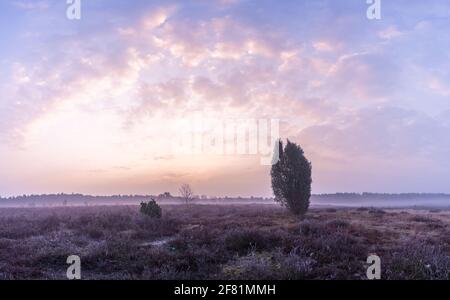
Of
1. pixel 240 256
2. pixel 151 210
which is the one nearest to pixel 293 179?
pixel 151 210

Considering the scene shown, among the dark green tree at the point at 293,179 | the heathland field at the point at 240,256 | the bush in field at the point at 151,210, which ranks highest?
the dark green tree at the point at 293,179

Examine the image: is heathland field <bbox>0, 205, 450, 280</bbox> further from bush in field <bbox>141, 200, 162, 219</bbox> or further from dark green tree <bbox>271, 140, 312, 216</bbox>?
dark green tree <bbox>271, 140, 312, 216</bbox>

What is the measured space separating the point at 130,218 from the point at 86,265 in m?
11.5

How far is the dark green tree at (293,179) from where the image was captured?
2711cm

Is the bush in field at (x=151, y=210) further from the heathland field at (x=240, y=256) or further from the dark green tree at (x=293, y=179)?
the dark green tree at (x=293, y=179)

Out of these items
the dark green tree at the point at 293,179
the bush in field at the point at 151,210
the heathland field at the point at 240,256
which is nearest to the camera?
the heathland field at the point at 240,256

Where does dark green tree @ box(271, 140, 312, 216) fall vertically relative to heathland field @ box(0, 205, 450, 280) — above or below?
above

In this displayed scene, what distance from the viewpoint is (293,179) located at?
88.8ft

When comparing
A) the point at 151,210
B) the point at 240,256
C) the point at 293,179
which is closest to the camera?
the point at 240,256

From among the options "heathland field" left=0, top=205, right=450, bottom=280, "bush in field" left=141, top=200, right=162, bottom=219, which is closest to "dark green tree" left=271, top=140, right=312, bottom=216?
"bush in field" left=141, top=200, right=162, bottom=219

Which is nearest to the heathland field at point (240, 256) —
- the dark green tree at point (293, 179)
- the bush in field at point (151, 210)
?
the bush in field at point (151, 210)

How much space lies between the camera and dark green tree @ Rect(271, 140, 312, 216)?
2711 cm

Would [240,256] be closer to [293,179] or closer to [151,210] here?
[151,210]

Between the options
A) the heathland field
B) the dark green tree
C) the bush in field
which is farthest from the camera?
the dark green tree
